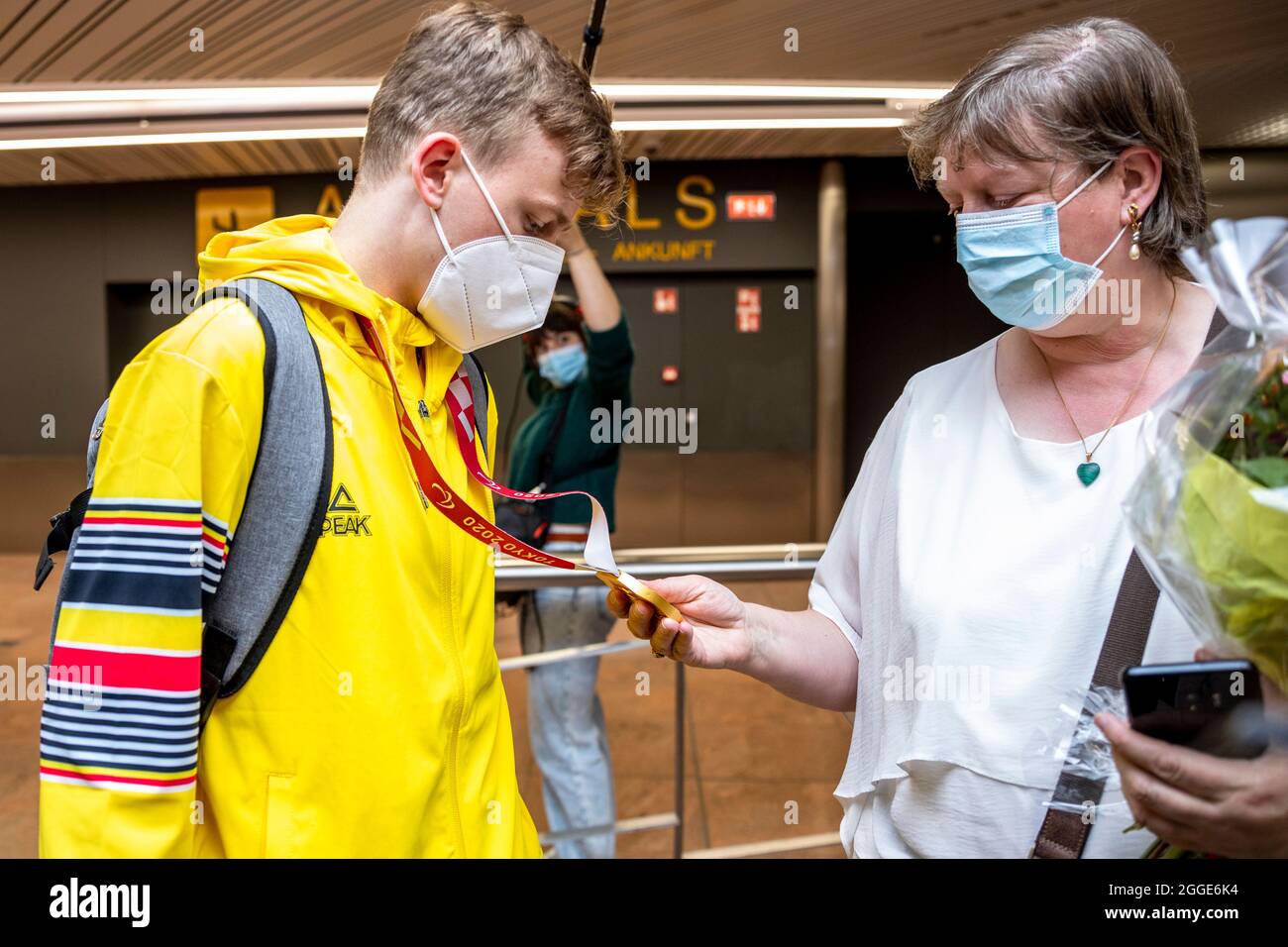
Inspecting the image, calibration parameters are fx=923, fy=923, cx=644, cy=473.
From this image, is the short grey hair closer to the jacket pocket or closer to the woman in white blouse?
the woman in white blouse

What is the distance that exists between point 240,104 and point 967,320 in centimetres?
649

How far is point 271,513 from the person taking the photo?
3.04 feet

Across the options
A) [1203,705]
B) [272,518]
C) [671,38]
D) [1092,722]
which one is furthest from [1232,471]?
[671,38]

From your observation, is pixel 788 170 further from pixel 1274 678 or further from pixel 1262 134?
pixel 1274 678

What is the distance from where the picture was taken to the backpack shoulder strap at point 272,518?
36.0 inches

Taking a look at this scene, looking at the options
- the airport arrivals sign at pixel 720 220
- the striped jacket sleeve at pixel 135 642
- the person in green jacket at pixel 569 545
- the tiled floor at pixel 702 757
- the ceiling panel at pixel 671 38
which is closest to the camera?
the striped jacket sleeve at pixel 135 642

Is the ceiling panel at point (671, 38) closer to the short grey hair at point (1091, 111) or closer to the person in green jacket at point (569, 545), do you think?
the person in green jacket at point (569, 545)

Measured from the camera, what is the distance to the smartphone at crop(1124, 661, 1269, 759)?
66 centimetres

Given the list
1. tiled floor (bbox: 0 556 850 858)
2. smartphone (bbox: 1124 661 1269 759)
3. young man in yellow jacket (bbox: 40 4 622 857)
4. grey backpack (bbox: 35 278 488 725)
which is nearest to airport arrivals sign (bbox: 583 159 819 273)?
tiled floor (bbox: 0 556 850 858)

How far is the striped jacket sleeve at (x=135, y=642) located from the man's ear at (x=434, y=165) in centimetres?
36

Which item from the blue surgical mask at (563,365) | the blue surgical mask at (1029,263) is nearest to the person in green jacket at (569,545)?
the blue surgical mask at (563,365)

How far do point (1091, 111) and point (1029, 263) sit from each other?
0.18m

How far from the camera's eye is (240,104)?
467 centimetres

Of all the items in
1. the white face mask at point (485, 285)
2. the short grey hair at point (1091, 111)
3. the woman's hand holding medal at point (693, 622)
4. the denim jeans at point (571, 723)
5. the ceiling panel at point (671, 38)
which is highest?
the ceiling panel at point (671, 38)
